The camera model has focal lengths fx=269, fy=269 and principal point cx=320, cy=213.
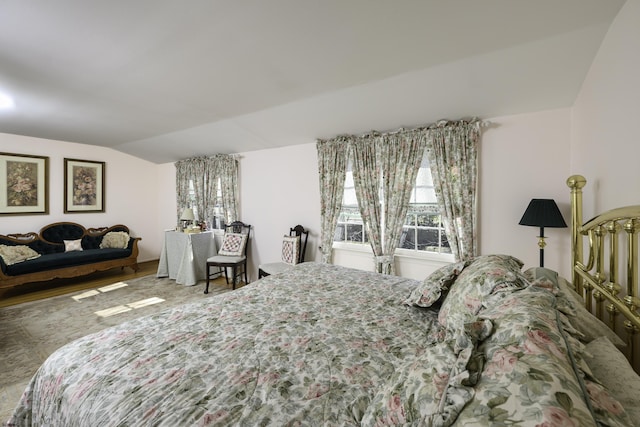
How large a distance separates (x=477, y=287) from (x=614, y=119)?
1235 millimetres

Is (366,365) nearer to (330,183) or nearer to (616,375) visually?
(616,375)

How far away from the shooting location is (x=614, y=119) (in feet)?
4.87

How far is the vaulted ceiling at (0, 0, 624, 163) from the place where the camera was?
5.26ft

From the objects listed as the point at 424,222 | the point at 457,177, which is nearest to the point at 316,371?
the point at 457,177

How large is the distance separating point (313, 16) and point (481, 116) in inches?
78.7

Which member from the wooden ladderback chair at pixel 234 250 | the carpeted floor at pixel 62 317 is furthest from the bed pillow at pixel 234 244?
the carpeted floor at pixel 62 317

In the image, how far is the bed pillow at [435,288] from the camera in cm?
161

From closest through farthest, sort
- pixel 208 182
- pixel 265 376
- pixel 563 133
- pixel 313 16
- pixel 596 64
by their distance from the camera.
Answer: pixel 265 376, pixel 313 16, pixel 596 64, pixel 563 133, pixel 208 182

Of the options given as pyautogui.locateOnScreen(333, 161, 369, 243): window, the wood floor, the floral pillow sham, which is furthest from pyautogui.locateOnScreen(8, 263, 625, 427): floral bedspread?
the wood floor

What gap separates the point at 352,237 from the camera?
390cm

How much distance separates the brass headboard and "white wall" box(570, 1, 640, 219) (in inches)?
5.9

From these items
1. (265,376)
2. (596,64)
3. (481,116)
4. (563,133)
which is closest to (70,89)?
(265,376)

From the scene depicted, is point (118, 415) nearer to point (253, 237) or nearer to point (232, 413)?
point (232, 413)

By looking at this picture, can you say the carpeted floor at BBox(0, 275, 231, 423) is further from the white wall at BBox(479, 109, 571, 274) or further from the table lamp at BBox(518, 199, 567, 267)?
the white wall at BBox(479, 109, 571, 274)
